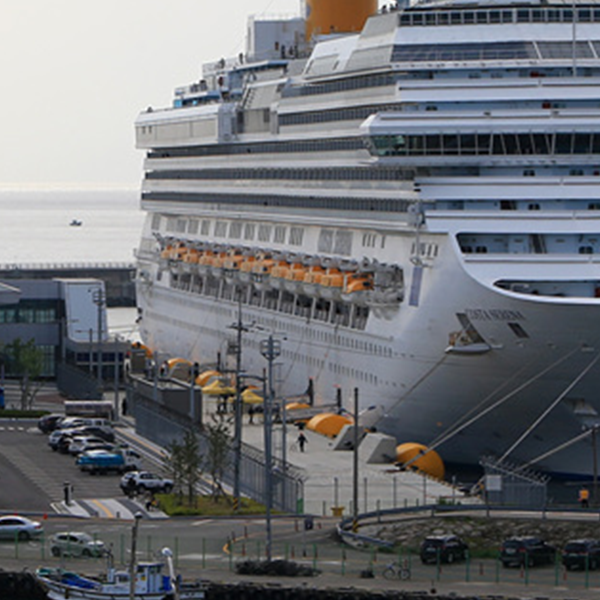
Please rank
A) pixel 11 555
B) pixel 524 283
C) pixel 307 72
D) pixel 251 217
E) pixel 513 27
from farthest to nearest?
pixel 251 217, pixel 307 72, pixel 513 27, pixel 524 283, pixel 11 555

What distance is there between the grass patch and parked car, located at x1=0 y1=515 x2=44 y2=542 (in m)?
6.18

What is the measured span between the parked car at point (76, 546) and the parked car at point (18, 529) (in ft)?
7.99

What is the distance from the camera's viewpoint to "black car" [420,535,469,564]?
53.5m

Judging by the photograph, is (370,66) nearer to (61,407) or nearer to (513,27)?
(513,27)

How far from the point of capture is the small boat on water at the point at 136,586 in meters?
49.0

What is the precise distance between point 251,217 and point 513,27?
2164 cm

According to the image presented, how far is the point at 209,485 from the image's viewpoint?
70.3 m

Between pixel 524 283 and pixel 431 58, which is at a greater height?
pixel 431 58

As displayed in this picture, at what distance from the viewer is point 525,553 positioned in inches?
2082

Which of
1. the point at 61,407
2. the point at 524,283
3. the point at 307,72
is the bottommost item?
the point at 61,407

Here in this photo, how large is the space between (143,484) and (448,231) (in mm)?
12032

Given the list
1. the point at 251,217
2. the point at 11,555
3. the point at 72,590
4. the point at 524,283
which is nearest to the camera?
the point at 72,590

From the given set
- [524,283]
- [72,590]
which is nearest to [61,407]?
[524,283]

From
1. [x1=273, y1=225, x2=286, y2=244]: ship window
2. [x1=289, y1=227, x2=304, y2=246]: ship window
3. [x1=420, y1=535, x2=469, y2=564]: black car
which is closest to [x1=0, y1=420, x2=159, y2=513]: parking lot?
[x1=289, y1=227, x2=304, y2=246]: ship window
